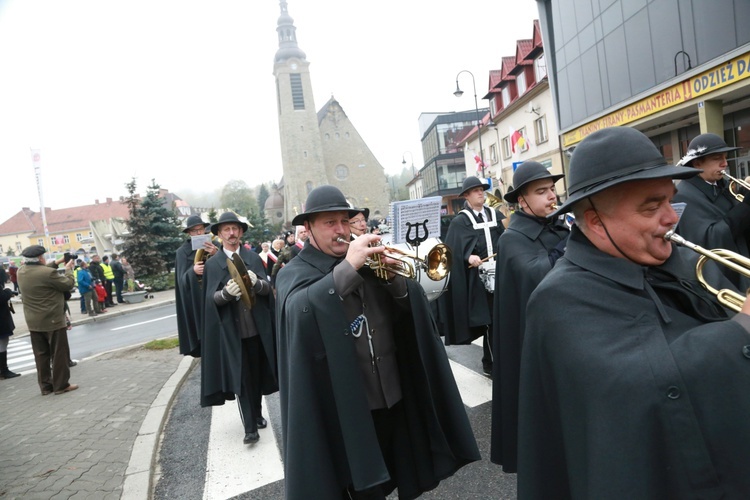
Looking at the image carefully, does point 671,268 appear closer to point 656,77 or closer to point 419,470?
point 419,470

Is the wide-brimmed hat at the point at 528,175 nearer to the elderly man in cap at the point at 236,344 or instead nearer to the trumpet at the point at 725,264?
the trumpet at the point at 725,264

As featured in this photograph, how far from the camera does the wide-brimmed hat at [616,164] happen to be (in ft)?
5.32

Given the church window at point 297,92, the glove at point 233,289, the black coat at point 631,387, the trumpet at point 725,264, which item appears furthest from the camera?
the church window at point 297,92

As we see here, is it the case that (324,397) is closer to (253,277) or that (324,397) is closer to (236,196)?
(253,277)

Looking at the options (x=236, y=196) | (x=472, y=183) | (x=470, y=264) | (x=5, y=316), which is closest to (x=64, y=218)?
(x=236, y=196)

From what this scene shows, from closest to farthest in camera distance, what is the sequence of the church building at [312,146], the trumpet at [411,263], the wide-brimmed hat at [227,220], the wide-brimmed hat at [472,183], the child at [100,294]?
the trumpet at [411,263] < the wide-brimmed hat at [227,220] < the wide-brimmed hat at [472,183] < the child at [100,294] < the church building at [312,146]

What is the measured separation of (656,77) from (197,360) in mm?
15298

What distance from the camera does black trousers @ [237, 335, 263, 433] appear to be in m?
5.03

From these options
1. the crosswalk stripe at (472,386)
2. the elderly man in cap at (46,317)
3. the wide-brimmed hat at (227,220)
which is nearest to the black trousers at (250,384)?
the wide-brimmed hat at (227,220)

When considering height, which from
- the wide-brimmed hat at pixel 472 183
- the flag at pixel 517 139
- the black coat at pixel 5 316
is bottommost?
the black coat at pixel 5 316

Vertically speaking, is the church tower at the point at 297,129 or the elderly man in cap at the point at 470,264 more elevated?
the church tower at the point at 297,129

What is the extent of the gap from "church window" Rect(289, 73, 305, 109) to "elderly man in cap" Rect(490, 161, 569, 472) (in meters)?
62.9

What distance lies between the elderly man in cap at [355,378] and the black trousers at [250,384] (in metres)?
2.39

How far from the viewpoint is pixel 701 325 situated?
1.57 m
